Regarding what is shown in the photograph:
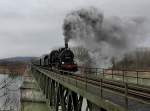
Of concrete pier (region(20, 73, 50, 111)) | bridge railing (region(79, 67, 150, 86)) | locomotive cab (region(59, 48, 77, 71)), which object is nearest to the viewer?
bridge railing (region(79, 67, 150, 86))

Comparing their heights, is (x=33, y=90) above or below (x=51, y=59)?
below

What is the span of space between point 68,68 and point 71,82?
49.5 ft

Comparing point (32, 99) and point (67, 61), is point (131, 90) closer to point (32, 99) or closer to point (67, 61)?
point (67, 61)

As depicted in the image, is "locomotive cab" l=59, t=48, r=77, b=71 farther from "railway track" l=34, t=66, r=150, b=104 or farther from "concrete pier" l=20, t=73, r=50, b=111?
"railway track" l=34, t=66, r=150, b=104

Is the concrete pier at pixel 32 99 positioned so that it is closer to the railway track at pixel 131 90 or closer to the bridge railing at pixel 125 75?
the bridge railing at pixel 125 75

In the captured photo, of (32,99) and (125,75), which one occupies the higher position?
(125,75)

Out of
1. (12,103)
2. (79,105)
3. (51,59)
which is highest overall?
(51,59)

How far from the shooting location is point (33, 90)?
55625 millimetres

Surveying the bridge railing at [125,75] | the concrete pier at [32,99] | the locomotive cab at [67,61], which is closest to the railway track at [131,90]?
the bridge railing at [125,75]

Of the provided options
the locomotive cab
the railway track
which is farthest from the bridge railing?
the railway track

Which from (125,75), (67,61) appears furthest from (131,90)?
(67,61)

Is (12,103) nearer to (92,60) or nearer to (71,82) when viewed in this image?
(92,60)

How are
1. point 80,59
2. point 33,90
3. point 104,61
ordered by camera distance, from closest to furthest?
point 33,90 < point 104,61 < point 80,59

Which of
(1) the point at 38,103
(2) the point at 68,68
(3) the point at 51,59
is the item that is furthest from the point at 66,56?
(1) the point at 38,103
